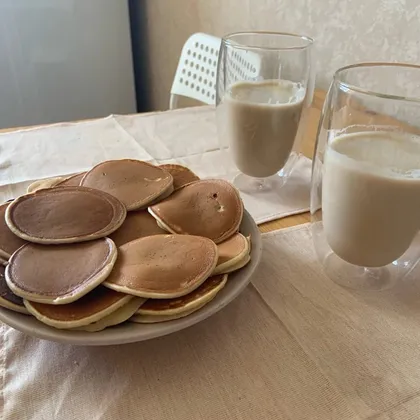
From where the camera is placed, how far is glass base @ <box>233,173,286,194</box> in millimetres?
700

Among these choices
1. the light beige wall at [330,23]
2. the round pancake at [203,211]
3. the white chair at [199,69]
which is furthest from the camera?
the white chair at [199,69]

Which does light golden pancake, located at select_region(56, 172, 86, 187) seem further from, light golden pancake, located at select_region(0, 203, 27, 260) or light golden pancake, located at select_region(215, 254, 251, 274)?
light golden pancake, located at select_region(215, 254, 251, 274)

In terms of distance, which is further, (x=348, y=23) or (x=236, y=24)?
(x=236, y=24)

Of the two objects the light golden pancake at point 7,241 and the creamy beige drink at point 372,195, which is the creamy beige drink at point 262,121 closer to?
the creamy beige drink at point 372,195

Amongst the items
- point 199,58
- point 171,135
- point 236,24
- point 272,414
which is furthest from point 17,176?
point 236,24

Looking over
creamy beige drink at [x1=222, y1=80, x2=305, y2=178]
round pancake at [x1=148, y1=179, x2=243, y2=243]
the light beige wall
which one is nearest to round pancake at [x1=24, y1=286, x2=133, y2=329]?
round pancake at [x1=148, y1=179, x2=243, y2=243]

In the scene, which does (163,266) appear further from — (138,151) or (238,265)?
(138,151)

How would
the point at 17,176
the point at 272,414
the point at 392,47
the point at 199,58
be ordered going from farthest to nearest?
the point at 199,58 → the point at 392,47 → the point at 17,176 → the point at 272,414

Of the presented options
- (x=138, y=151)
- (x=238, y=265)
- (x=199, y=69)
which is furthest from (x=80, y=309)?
(x=199, y=69)

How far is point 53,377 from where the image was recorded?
0.38m

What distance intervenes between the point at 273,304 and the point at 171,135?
0.51 m

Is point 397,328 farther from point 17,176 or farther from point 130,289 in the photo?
point 17,176

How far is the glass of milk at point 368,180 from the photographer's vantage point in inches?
16.8

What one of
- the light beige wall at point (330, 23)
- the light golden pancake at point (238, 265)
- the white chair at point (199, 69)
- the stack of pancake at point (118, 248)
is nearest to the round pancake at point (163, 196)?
the stack of pancake at point (118, 248)
